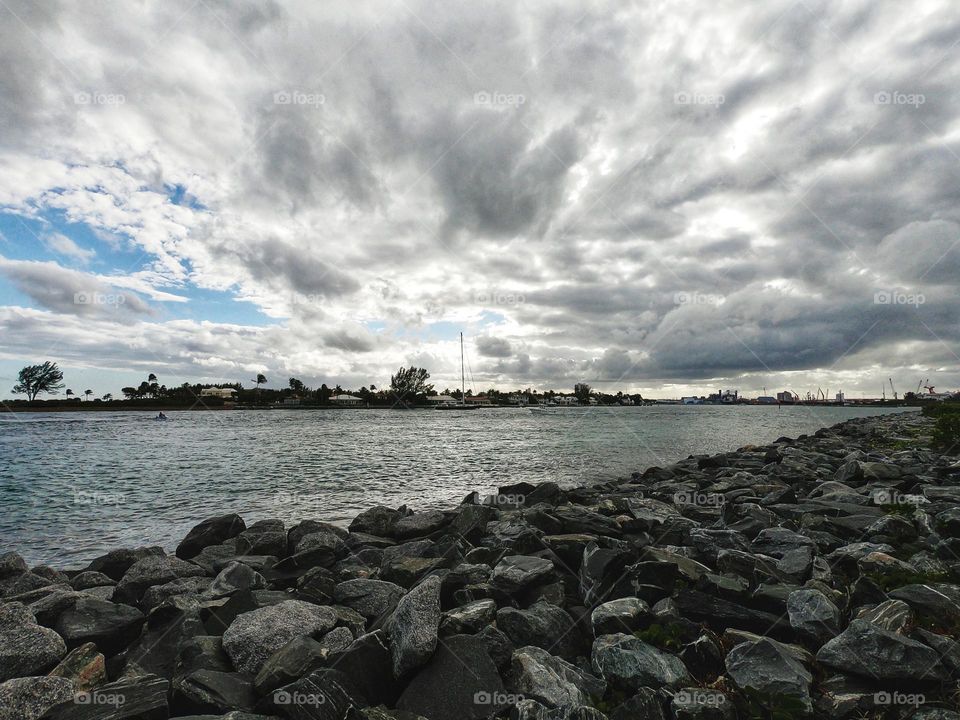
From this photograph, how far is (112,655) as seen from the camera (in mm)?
6133

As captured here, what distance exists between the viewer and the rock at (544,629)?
17.8 feet

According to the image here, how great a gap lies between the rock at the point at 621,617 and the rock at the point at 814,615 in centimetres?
A: 148

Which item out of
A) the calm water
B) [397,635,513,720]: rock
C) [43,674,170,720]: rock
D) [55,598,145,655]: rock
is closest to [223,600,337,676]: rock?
[43,674,170,720]: rock

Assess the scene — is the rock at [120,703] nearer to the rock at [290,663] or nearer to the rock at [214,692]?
the rock at [214,692]

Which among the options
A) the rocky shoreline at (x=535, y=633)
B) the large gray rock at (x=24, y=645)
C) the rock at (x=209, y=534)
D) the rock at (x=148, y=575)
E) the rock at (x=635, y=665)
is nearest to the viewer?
the rocky shoreline at (x=535, y=633)

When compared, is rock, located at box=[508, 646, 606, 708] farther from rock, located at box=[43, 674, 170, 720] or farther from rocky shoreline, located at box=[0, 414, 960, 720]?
rock, located at box=[43, 674, 170, 720]

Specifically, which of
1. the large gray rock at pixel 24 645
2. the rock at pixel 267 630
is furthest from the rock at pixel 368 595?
the large gray rock at pixel 24 645

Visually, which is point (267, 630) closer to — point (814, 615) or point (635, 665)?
point (635, 665)

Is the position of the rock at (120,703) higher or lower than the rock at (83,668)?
higher

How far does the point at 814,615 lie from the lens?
5184mm

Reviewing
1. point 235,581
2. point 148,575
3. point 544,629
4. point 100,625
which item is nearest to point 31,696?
point 100,625

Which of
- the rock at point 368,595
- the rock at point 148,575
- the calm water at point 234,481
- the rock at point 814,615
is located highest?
the rock at point 814,615

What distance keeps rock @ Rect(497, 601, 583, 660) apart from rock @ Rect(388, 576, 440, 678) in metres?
0.87

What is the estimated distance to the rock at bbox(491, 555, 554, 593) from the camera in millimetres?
6742
